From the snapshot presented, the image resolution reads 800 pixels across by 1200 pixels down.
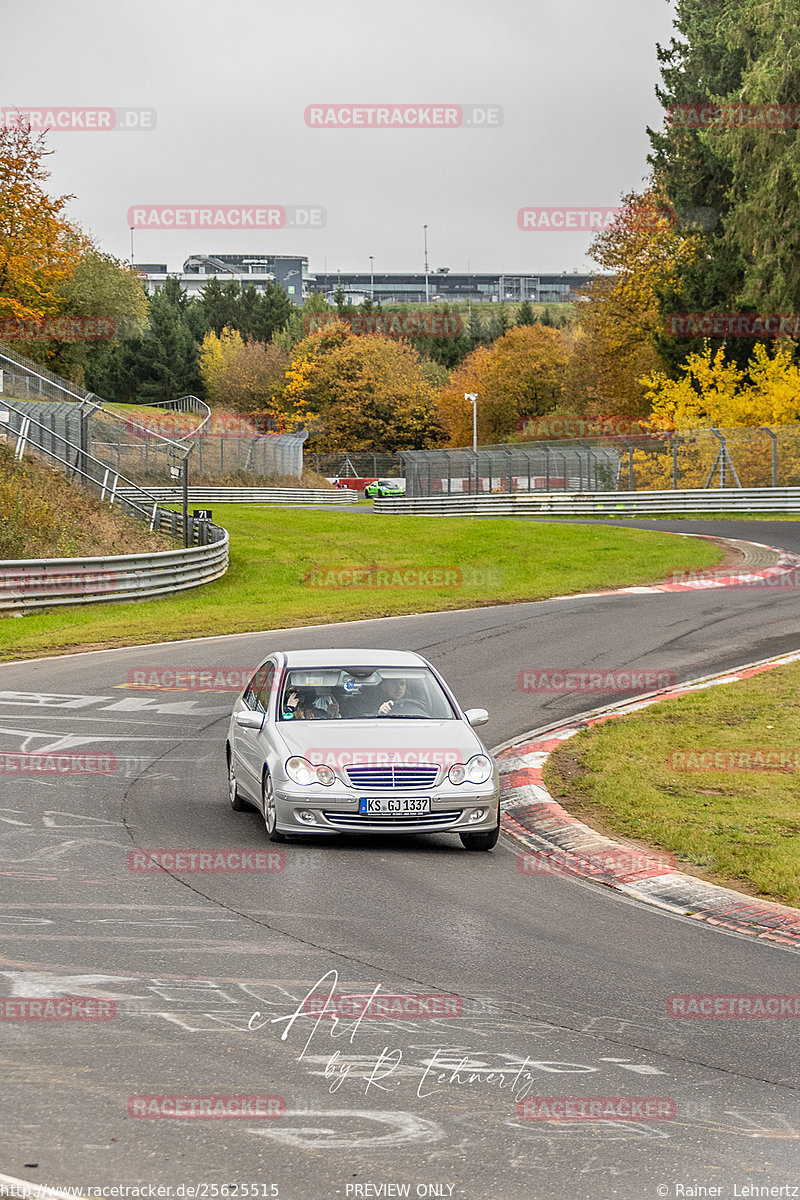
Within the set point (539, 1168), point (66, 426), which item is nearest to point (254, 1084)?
point (539, 1168)

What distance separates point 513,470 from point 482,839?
182ft

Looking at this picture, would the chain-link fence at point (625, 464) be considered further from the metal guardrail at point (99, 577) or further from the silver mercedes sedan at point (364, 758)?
the silver mercedes sedan at point (364, 758)

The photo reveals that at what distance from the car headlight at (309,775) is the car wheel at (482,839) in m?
1.20

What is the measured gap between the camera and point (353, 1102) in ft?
16.9

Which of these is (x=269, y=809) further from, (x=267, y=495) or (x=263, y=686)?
(x=267, y=495)

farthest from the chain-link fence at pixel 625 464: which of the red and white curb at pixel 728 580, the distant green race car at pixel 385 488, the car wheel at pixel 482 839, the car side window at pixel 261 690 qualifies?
the car wheel at pixel 482 839

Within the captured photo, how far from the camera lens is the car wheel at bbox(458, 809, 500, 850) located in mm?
10172

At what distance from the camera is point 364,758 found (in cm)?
1009

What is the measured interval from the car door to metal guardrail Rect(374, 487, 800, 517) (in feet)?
132

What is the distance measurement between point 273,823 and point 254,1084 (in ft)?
15.9

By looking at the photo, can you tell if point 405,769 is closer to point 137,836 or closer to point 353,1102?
point 137,836

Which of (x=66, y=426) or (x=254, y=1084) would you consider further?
(x=66, y=426)

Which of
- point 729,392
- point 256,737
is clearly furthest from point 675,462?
point 256,737

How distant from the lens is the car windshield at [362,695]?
428 inches
